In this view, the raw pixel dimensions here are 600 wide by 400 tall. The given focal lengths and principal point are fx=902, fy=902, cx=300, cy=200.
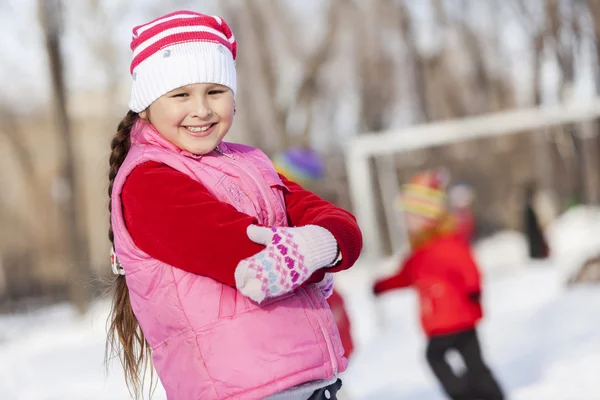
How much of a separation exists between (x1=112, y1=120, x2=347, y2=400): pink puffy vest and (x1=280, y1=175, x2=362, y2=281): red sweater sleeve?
69mm

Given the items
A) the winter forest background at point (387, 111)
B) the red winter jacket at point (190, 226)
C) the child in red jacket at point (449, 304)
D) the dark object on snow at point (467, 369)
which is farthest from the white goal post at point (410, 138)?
the red winter jacket at point (190, 226)

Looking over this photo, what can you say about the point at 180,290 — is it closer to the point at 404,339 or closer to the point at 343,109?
the point at 404,339

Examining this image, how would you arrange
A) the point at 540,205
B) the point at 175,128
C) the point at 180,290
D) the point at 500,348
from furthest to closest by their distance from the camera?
the point at 540,205 → the point at 500,348 → the point at 175,128 → the point at 180,290

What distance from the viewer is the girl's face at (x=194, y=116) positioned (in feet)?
6.97

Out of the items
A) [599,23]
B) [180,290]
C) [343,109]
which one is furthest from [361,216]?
[343,109]

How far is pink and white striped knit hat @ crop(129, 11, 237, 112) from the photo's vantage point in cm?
214

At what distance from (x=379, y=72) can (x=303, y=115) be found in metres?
4.27

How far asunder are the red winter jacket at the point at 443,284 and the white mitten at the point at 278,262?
3.51m

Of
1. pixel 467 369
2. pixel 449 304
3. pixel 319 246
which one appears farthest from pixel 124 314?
pixel 467 369

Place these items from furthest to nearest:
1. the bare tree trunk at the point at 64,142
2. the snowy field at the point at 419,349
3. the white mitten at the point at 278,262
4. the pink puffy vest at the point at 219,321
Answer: the bare tree trunk at the point at 64,142, the snowy field at the point at 419,349, the pink puffy vest at the point at 219,321, the white mitten at the point at 278,262

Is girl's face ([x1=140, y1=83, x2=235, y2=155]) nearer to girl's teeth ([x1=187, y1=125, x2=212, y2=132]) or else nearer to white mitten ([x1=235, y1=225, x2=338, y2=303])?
girl's teeth ([x1=187, y1=125, x2=212, y2=132])

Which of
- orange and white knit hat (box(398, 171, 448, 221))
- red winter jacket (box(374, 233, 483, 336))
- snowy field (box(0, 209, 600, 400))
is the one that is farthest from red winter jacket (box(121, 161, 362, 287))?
orange and white knit hat (box(398, 171, 448, 221))

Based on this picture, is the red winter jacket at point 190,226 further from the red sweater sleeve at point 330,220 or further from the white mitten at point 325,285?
the white mitten at point 325,285

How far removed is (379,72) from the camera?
24.5 m
